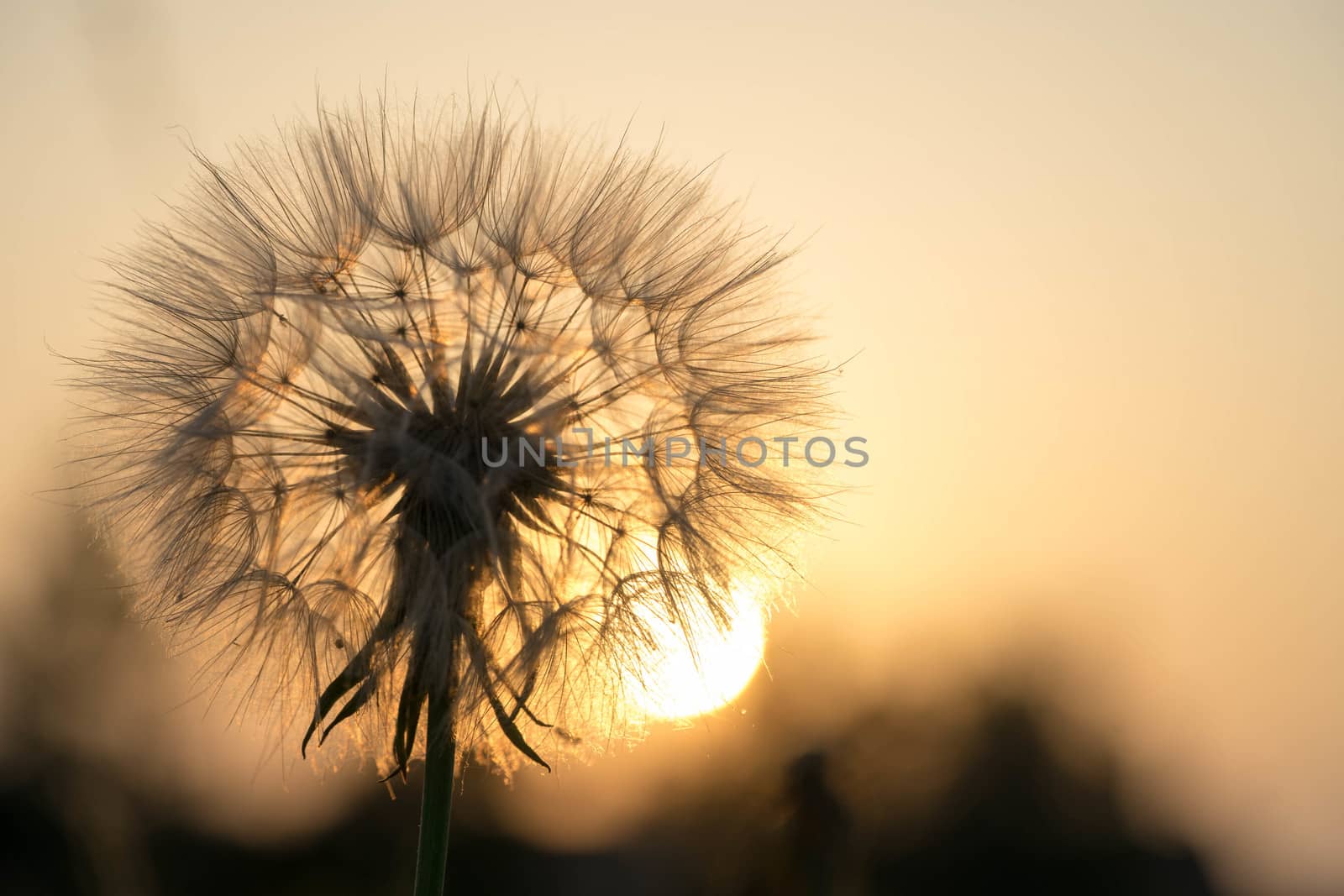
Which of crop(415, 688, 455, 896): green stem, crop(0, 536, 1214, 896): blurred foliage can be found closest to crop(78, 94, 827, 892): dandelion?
crop(415, 688, 455, 896): green stem

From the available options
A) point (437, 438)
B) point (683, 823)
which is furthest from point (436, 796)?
point (683, 823)

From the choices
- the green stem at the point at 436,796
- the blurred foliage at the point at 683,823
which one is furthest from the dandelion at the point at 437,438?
the blurred foliage at the point at 683,823

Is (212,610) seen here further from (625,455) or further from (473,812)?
(473,812)

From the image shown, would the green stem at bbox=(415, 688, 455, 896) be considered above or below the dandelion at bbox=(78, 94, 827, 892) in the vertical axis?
below

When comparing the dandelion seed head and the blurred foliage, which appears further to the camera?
the blurred foliage

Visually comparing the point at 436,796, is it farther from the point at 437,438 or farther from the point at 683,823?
the point at 683,823

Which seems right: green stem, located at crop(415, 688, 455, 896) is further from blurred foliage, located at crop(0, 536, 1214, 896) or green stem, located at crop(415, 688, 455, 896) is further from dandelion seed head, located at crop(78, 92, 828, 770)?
blurred foliage, located at crop(0, 536, 1214, 896)

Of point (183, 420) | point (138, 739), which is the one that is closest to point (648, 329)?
point (183, 420)

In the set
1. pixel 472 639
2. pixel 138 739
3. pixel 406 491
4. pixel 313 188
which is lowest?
pixel 138 739
